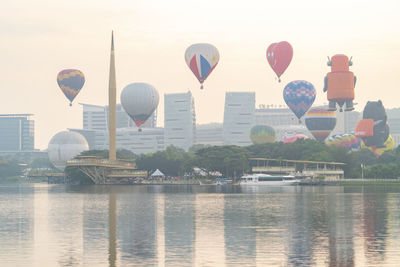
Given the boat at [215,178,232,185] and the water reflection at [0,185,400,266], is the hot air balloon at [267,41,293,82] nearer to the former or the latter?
the boat at [215,178,232,185]

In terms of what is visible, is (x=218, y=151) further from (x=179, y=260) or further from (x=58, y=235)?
(x=179, y=260)

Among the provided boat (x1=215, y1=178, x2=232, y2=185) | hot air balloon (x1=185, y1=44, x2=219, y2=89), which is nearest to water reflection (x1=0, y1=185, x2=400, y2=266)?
hot air balloon (x1=185, y1=44, x2=219, y2=89)

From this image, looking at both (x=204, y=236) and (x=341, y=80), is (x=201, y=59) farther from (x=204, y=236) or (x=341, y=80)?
(x=204, y=236)

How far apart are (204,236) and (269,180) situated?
12779cm

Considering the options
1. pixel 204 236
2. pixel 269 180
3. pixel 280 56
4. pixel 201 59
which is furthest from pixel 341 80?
pixel 204 236

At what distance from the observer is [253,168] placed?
193000 millimetres

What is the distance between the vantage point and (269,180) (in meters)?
181

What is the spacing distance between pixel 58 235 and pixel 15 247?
7.63 metres

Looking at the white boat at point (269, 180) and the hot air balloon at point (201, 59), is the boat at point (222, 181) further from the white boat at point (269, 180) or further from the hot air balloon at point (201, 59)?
the hot air balloon at point (201, 59)

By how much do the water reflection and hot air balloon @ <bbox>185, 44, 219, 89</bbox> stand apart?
4033 inches

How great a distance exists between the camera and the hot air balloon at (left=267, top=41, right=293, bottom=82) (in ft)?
636

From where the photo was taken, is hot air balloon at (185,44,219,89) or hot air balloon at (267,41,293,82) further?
hot air balloon at (267,41,293,82)

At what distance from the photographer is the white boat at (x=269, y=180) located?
17562 centimetres

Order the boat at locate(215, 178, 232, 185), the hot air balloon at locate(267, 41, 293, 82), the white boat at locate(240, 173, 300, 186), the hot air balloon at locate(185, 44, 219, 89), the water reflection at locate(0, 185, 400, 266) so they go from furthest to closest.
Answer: the hot air balloon at locate(267, 41, 293, 82) < the boat at locate(215, 178, 232, 185) < the hot air balloon at locate(185, 44, 219, 89) < the white boat at locate(240, 173, 300, 186) < the water reflection at locate(0, 185, 400, 266)
